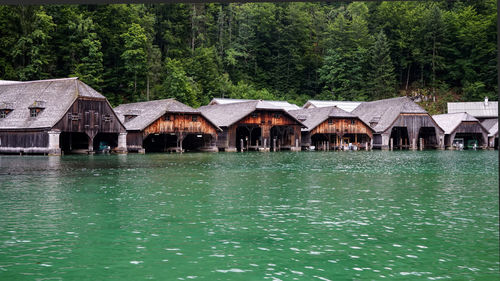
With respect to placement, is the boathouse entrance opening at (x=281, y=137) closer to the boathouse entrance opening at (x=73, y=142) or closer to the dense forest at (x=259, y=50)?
the dense forest at (x=259, y=50)

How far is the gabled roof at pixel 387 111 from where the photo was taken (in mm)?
71250

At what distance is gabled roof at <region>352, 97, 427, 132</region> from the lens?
7125cm

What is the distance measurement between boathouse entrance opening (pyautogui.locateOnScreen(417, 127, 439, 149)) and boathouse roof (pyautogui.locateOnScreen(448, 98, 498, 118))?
12271 millimetres

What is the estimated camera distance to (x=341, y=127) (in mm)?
70250

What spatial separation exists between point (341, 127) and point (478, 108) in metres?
29.7

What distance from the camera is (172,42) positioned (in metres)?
102

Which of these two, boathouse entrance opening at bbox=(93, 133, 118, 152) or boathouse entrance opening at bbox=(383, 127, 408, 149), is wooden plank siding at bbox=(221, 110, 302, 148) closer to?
boathouse entrance opening at bbox=(93, 133, 118, 152)

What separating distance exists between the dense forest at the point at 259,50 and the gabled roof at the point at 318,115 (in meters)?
19.7

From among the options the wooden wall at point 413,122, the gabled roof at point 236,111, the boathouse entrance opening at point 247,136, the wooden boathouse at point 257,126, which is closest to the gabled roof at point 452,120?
the wooden wall at point 413,122

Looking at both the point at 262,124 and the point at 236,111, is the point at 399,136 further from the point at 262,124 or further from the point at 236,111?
the point at 236,111

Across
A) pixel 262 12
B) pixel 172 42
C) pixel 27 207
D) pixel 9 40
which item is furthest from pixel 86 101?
pixel 262 12

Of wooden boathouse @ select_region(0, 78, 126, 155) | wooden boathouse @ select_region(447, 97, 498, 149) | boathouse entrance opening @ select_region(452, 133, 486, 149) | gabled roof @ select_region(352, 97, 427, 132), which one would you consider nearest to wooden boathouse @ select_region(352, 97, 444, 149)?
gabled roof @ select_region(352, 97, 427, 132)

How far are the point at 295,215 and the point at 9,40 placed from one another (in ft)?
238

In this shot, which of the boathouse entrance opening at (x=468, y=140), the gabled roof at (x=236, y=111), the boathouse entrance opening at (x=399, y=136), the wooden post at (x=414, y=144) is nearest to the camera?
the gabled roof at (x=236, y=111)
